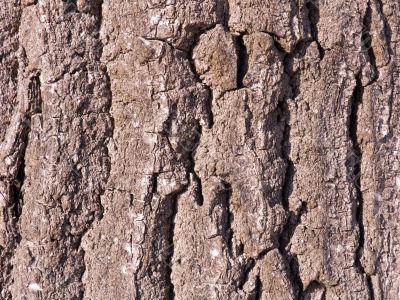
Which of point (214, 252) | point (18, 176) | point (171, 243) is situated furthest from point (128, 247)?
point (18, 176)

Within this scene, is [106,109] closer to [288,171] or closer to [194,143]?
[194,143]

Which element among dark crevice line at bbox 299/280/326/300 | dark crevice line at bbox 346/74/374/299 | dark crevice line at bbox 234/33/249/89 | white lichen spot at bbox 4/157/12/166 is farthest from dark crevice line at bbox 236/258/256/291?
white lichen spot at bbox 4/157/12/166

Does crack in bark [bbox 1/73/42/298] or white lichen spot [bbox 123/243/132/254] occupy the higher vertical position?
crack in bark [bbox 1/73/42/298]

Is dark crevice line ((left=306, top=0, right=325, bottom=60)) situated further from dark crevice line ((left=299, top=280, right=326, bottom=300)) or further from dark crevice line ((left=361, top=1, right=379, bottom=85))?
dark crevice line ((left=299, top=280, right=326, bottom=300))

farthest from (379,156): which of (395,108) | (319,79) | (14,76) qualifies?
(14,76)

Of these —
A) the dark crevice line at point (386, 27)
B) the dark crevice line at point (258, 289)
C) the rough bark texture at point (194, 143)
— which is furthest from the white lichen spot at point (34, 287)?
the dark crevice line at point (386, 27)

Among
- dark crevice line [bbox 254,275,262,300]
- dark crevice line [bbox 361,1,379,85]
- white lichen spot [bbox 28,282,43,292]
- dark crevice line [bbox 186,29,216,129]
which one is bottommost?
white lichen spot [bbox 28,282,43,292]

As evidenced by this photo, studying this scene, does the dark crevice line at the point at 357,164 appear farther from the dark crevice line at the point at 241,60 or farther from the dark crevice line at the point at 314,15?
the dark crevice line at the point at 241,60

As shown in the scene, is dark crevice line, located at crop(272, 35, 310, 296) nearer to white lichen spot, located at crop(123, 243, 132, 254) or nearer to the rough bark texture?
the rough bark texture
